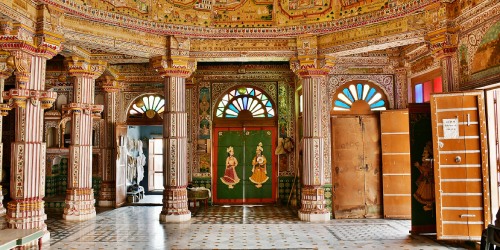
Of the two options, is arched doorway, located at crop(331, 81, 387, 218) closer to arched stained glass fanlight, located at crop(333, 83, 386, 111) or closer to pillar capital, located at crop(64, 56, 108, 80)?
arched stained glass fanlight, located at crop(333, 83, 386, 111)

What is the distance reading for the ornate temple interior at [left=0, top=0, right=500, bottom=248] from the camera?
7.70 metres

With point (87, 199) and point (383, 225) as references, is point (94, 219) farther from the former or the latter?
point (383, 225)

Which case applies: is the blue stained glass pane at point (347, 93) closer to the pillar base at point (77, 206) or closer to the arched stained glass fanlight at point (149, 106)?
the arched stained glass fanlight at point (149, 106)

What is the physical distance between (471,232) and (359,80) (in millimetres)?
5330

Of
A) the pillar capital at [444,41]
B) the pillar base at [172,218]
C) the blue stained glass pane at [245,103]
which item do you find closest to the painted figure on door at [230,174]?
the blue stained glass pane at [245,103]

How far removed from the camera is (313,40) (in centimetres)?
1058

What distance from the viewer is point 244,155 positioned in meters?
13.9

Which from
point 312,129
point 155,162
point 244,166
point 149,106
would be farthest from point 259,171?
point 155,162

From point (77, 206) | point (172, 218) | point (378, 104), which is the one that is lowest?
point (172, 218)

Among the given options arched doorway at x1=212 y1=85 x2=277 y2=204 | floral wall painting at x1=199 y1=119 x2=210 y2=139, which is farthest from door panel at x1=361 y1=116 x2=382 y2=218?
floral wall painting at x1=199 y1=119 x2=210 y2=139

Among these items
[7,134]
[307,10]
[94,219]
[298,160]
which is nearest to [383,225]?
[298,160]

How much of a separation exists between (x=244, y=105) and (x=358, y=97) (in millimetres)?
3879

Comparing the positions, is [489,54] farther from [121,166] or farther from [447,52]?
[121,166]

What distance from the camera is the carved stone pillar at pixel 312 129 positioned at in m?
10.6
